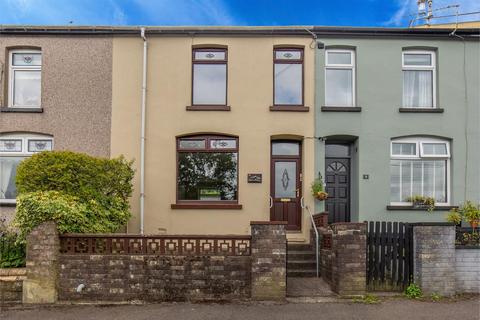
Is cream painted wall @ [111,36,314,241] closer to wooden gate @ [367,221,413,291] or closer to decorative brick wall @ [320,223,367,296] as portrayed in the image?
wooden gate @ [367,221,413,291]

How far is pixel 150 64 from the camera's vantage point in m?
11.2

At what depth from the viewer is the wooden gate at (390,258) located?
26.7ft

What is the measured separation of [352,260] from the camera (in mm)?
7824

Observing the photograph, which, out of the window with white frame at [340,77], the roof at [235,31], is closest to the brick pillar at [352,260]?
the window with white frame at [340,77]

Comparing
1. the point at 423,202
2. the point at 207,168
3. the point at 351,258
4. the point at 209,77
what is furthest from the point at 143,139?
the point at 423,202

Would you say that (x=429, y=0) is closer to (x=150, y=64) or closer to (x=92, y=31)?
(x=150, y=64)

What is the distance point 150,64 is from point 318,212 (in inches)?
233

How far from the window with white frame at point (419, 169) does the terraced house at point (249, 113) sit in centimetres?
4

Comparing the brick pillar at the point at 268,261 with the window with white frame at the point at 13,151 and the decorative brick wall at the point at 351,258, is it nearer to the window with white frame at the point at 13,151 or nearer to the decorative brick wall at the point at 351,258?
the decorative brick wall at the point at 351,258

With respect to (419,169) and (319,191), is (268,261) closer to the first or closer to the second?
(319,191)

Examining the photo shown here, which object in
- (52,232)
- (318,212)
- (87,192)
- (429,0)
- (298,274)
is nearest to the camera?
(52,232)

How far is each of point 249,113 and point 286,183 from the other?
2118 mm

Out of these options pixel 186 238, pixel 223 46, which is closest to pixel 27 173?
pixel 186 238

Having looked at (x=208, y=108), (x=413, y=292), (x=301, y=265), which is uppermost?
(x=208, y=108)
